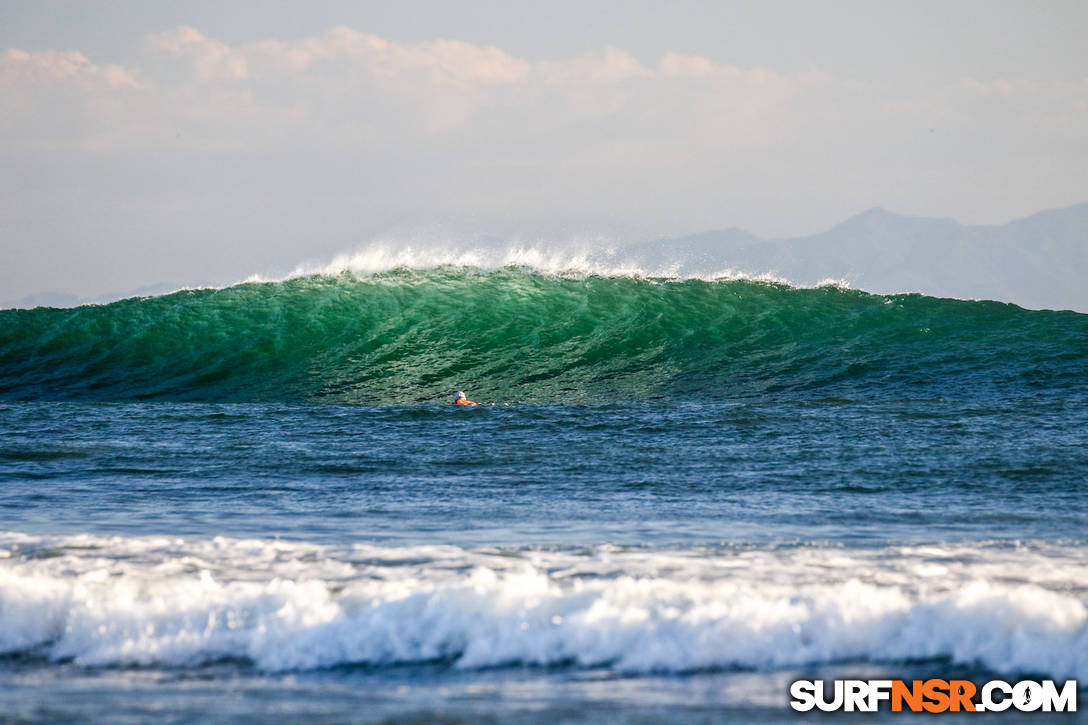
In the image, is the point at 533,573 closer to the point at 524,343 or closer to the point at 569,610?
the point at 569,610

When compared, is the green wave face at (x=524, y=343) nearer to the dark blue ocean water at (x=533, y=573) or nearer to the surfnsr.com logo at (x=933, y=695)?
the dark blue ocean water at (x=533, y=573)

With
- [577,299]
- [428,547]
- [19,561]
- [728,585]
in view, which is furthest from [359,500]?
[577,299]

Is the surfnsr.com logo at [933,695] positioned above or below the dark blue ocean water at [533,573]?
below

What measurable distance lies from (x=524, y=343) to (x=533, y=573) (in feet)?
45.2

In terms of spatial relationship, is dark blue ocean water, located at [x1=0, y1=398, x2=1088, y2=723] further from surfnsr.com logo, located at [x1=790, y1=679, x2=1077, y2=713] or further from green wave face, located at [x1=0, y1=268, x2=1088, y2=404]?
green wave face, located at [x1=0, y1=268, x2=1088, y2=404]

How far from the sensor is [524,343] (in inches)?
758

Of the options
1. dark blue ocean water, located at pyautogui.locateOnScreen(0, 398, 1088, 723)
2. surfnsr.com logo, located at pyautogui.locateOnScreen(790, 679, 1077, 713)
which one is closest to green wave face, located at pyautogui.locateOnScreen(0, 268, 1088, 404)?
dark blue ocean water, located at pyautogui.locateOnScreen(0, 398, 1088, 723)

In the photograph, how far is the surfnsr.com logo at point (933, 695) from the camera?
396 centimetres

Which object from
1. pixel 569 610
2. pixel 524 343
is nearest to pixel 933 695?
pixel 569 610

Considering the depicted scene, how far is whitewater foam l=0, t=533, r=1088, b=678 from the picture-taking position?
4520mm

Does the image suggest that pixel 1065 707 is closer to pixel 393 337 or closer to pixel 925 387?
pixel 925 387

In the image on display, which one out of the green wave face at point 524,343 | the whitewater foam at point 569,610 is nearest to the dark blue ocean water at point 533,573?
the whitewater foam at point 569,610

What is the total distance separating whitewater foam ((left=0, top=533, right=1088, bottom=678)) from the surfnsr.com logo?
20 cm

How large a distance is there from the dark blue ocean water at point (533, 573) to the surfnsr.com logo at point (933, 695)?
0.11 metres
